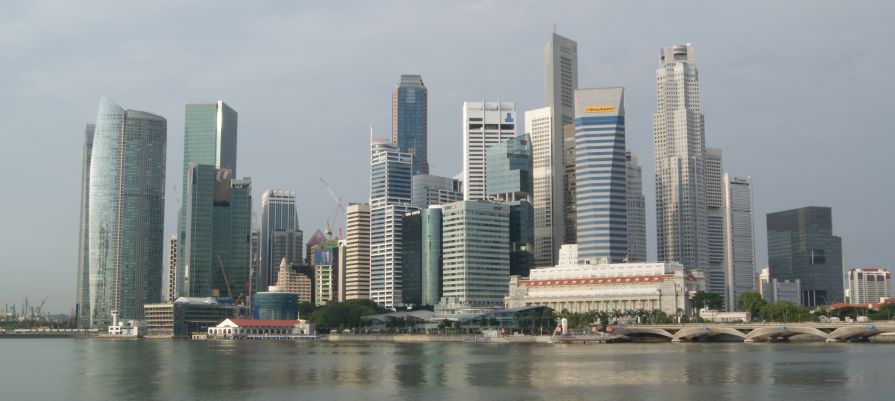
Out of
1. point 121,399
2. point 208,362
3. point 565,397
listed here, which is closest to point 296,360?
point 208,362

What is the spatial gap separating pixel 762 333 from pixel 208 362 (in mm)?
115729

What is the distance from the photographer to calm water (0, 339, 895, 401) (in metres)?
86.0

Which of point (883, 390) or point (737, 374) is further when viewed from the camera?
point (737, 374)

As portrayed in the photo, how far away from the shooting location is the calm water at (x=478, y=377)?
8600cm

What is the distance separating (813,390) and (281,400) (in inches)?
1852

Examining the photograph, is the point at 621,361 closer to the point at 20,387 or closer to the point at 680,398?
the point at 680,398

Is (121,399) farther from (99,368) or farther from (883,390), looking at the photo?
(883,390)

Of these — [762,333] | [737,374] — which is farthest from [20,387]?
[762,333]

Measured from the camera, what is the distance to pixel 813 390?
281ft

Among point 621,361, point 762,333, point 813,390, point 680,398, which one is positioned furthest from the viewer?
point 762,333

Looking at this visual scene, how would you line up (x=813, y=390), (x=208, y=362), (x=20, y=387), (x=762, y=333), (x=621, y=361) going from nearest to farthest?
(x=813, y=390) → (x=20, y=387) → (x=621, y=361) → (x=208, y=362) → (x=762, y=333)

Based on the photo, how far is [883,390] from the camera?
84750 millimetres

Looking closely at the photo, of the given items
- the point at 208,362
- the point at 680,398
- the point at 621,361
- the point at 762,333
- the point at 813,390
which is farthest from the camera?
the point at 762,333

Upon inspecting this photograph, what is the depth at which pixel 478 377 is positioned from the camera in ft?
343
